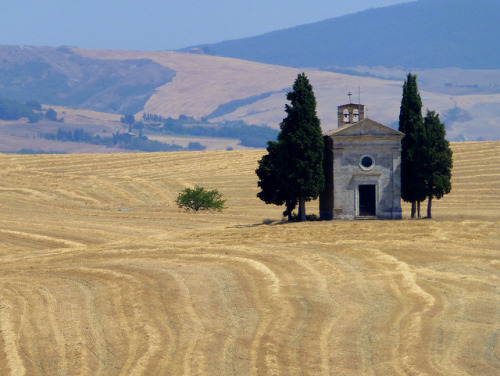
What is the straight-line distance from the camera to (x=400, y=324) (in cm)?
2817

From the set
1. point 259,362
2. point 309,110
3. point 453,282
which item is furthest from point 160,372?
point 309,110

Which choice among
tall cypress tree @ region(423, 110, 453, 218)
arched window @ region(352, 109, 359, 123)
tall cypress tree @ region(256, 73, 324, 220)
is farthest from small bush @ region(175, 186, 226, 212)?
tall cypress tree @ region(423, 110, 453, 218)

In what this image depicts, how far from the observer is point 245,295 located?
1292 inches

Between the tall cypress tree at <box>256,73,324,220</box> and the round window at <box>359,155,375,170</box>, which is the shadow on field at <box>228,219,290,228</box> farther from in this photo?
the round window at <box>359,155,375,170</box>

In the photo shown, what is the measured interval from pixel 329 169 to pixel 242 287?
2249 centimetres

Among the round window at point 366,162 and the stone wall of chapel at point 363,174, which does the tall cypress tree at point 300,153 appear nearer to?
the stone wall of chapel at point 363,174

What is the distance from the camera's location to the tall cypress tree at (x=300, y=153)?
5316 cm

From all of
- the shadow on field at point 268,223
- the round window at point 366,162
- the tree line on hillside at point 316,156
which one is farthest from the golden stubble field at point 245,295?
the round window at point 366,162

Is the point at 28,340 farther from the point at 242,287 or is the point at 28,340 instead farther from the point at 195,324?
the point at 242,287

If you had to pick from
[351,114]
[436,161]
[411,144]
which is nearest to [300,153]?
[351,114]

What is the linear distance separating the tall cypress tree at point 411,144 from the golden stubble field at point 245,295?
2594 mm

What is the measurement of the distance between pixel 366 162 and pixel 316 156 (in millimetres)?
3179

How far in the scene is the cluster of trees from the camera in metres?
53.9

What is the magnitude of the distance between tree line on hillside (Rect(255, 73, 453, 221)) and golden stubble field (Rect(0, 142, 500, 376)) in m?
2.42
